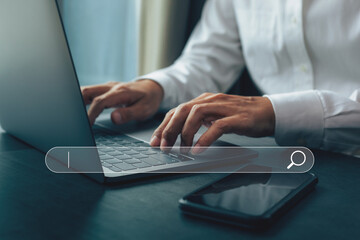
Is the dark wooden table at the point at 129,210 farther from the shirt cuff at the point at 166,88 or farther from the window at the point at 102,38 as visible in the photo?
the window at the point at 102,38

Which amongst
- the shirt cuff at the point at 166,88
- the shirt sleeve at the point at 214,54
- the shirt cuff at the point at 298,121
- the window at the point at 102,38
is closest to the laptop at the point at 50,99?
the shirt cuff at the point at 298,121

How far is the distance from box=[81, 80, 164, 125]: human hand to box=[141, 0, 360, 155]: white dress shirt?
0.08 metres

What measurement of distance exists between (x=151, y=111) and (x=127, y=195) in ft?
1.61

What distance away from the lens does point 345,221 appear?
37 centimetres

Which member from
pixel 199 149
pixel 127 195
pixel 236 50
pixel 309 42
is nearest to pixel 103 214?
pixel 127 195

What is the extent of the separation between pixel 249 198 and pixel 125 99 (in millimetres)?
535

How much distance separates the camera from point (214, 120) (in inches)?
25.5

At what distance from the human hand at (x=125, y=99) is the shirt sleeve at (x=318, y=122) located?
0.30m

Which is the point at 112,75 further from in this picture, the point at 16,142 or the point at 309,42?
the point at 16,142

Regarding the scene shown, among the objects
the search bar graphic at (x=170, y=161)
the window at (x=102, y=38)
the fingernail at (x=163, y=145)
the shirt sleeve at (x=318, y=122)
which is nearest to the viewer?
the search bar graphic at (x=170, y=161)

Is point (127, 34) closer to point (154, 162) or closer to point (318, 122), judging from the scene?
point (318, 122)

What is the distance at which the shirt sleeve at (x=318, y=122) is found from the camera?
27.0 inches

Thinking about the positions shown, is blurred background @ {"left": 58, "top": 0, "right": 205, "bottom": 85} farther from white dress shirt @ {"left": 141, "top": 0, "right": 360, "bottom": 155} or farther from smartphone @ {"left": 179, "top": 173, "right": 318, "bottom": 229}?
smartphone @ {"left": 179, "top": 173, "right": 318, "bottom": 229}

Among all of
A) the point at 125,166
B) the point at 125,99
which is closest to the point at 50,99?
the point at 125,166
